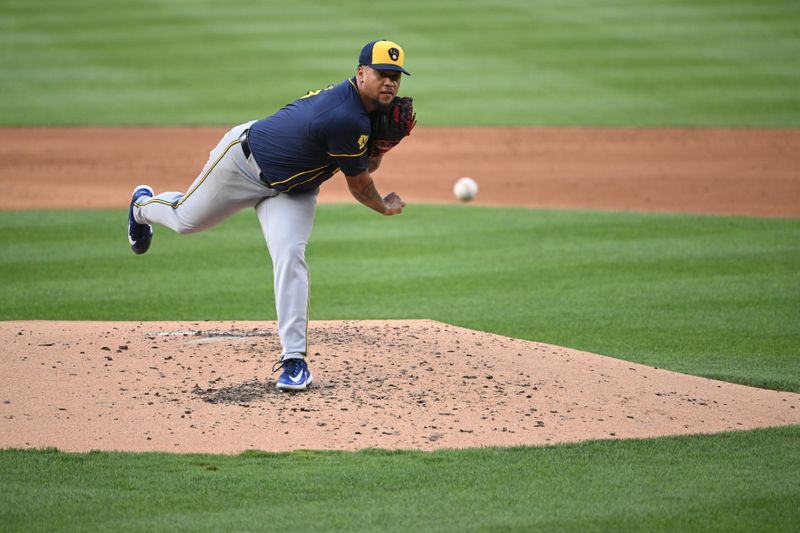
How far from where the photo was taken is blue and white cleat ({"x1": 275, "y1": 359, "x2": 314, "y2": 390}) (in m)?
6.32

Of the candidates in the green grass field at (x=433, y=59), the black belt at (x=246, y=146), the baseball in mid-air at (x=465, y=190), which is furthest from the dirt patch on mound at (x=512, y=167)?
the black belt at (x=246, y=146)

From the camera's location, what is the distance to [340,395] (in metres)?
6.35

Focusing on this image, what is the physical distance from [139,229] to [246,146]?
4.92 ft

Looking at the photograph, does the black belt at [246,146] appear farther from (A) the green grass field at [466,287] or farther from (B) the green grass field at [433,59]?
(B) the green grass field at [433,59]

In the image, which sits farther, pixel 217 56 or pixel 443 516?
pixel 217 56

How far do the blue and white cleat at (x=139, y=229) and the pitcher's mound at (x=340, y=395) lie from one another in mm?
572

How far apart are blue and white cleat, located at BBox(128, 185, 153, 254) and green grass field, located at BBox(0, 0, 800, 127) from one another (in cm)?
1556

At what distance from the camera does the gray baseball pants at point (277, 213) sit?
6.36m

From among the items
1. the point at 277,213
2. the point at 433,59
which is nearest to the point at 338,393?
the point at 277,213

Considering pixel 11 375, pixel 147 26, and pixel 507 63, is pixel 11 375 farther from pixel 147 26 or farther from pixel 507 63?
pixel 147 26

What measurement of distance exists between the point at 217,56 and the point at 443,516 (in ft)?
88.3

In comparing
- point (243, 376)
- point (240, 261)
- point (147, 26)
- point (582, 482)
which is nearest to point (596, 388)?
point (582, 482)

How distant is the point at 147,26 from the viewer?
109ft

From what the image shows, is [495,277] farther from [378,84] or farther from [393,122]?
[378,84]
